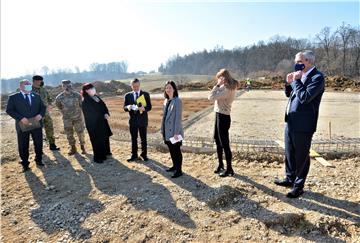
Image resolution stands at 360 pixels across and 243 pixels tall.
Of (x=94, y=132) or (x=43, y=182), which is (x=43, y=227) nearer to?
(x=43, y=182)

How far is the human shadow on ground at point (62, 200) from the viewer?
3580 millimetres

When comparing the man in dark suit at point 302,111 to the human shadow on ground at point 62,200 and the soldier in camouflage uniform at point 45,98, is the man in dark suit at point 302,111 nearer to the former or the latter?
the human shadow on ground at point 62,200

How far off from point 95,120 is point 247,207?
3.25m

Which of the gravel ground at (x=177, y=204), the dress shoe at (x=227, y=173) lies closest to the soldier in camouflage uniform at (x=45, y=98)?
the gravel ground at (x=177, y=204)

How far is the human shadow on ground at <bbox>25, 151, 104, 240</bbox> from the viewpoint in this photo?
11.7ft

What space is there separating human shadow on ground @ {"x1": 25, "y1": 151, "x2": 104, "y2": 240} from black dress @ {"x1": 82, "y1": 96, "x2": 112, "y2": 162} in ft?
1.97

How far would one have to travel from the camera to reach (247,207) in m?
3.67

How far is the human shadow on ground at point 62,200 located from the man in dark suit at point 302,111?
2635 mm

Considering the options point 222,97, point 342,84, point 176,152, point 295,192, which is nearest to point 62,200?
point 176,152

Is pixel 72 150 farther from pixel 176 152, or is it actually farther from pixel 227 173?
pixel 227 173

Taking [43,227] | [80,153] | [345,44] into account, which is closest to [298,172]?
[43,227]

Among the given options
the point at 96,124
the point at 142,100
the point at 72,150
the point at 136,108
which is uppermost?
the point at 142,100

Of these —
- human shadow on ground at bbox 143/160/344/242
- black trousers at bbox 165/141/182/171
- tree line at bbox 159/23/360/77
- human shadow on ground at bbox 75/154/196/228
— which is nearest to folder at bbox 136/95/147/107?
black trousers at bbox 165/141/182/171

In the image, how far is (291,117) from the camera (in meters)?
3.61
